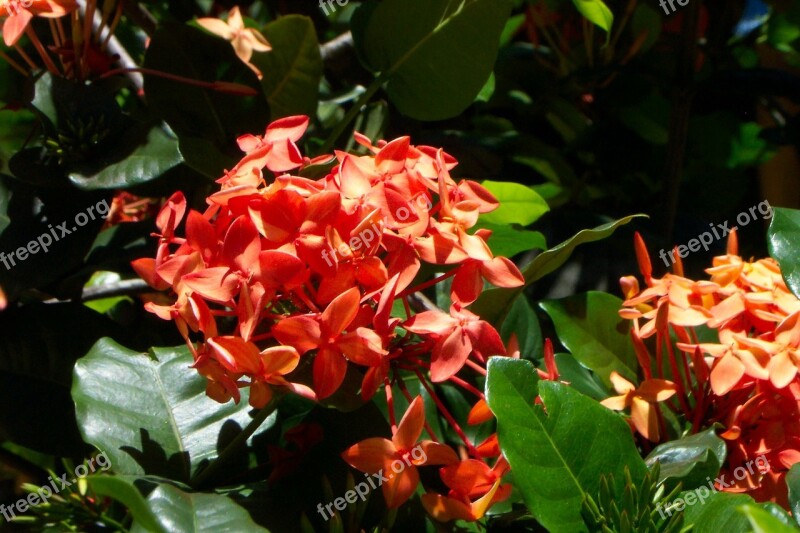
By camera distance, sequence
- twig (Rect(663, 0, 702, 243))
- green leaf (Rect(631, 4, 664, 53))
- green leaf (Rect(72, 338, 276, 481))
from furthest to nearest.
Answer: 1. green leaf (Rect(631, 4, 664, 53))
2. twig (Rect(663, 0, 702, 243))
3. green leaf (Rect(72, 338, 276, 481))

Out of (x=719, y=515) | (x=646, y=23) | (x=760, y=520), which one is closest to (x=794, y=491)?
(x=719, y=515)

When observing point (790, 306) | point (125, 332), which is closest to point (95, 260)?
point (125, 332)

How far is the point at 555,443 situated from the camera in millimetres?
537

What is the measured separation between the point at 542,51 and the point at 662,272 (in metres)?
0.51

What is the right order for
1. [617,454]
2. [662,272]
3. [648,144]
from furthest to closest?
[648,144] < [662,272] < [617,454]

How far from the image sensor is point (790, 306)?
0.62 metres

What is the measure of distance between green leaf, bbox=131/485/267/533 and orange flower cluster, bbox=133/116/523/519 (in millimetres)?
66

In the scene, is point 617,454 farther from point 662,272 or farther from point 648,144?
point 648,144
